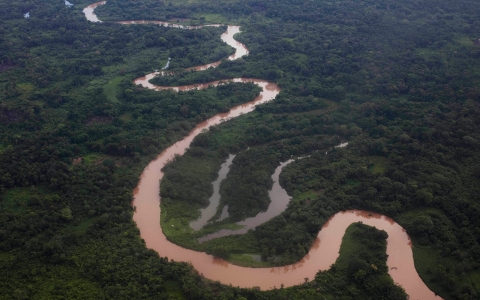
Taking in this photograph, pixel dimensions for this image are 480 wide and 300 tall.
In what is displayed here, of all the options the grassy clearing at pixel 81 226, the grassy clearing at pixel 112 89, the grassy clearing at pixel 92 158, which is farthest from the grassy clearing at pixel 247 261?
the grassy clearing at pixel 112 89

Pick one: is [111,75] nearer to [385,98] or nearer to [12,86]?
[12,86]

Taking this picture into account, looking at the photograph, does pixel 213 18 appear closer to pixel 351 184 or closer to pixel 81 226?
pixel 351 184

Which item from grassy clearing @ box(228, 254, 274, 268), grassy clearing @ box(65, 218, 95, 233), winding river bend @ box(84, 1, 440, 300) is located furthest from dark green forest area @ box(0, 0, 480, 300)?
winding river bend @ box(84, 1, 440, 300)

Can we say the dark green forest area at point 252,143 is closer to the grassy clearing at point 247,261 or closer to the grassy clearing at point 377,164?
the grassy clearing at point 377,164

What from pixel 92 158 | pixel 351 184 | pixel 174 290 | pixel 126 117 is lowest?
pixel 174 290

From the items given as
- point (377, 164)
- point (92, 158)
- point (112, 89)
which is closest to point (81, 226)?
point (92, 158)
